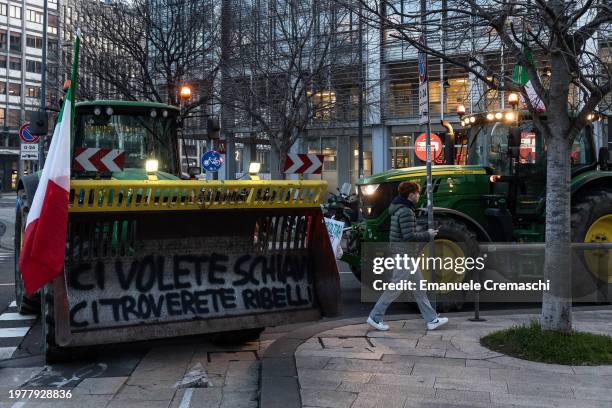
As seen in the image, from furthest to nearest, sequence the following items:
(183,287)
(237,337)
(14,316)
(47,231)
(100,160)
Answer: (14,316) → (100,160) → (237,337) → (183,287) → (47,231)

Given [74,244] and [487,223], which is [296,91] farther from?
[74,244]

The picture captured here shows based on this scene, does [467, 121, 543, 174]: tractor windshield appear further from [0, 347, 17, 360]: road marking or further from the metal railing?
[0, 347, 17, 360]: road marking

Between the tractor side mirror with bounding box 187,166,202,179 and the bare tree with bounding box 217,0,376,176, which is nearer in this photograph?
the tractor side mirror with bounding box 187,166,202,179

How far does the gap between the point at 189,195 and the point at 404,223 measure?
9.72 feet

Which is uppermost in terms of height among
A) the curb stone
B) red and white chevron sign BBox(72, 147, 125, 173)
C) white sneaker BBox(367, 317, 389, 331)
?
red and white chevron sign BBox(72, 147, 125, 173)

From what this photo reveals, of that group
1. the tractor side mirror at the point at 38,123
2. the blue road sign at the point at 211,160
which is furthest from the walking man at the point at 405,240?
the blue road sign at the point at 211,160

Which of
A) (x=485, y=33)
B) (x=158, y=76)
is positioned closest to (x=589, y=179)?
(x=485, y=33)

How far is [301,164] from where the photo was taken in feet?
26.8

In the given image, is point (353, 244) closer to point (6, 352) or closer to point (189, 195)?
point (189, 195)

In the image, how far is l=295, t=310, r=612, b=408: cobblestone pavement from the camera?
17.0ft

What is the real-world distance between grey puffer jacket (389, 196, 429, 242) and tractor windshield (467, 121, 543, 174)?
2.79m

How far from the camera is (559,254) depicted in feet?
21.8

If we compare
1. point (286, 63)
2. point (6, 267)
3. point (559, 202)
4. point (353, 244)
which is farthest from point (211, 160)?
point (559, 202)
